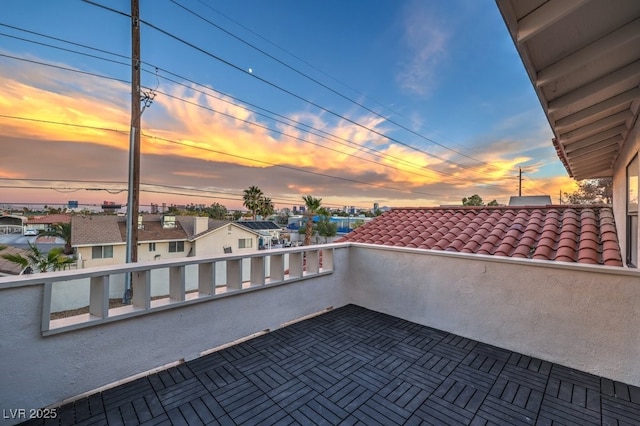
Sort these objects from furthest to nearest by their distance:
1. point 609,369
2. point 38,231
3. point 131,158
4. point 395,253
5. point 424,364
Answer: point 38,231 < point 131,158 < point 395,253 < point 424,364 < point 609,369

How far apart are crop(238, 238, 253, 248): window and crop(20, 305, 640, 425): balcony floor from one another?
1887 centimetres

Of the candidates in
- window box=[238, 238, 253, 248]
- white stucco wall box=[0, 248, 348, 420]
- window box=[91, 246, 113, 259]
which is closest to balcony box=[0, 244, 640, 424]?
white stucco wall box=[0, 248, 348, 420]

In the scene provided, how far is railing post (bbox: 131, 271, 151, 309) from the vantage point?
2410 mm

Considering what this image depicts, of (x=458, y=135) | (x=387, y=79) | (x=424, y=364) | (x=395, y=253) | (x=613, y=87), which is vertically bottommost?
(x=424, y=364)

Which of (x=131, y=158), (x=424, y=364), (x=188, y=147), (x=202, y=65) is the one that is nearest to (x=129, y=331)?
(x=424, y=364)

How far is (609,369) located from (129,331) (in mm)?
4335

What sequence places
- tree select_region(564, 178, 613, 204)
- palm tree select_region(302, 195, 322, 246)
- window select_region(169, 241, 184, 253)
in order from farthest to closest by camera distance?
palm tree select_region(302, 195, 322, 246) → window select_region(169, 241, 184, 253) → tree select_region(564, 178, 613, 204)

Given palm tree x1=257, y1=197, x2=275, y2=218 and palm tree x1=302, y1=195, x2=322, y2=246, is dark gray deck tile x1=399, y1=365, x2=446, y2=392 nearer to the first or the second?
palm tree x1=302, y1=195, x2=322, y2=246

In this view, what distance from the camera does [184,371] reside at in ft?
8.21

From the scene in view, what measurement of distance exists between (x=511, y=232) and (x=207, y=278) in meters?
4.12

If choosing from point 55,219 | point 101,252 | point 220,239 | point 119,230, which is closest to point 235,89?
point 220,239

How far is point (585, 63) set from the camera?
1.82 m

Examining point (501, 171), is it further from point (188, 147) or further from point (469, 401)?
point (469, 401)

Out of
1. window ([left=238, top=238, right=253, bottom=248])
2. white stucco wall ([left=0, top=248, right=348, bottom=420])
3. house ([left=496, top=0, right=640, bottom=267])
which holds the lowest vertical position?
window ([left=238, top=238, right=253, bottom=248])
